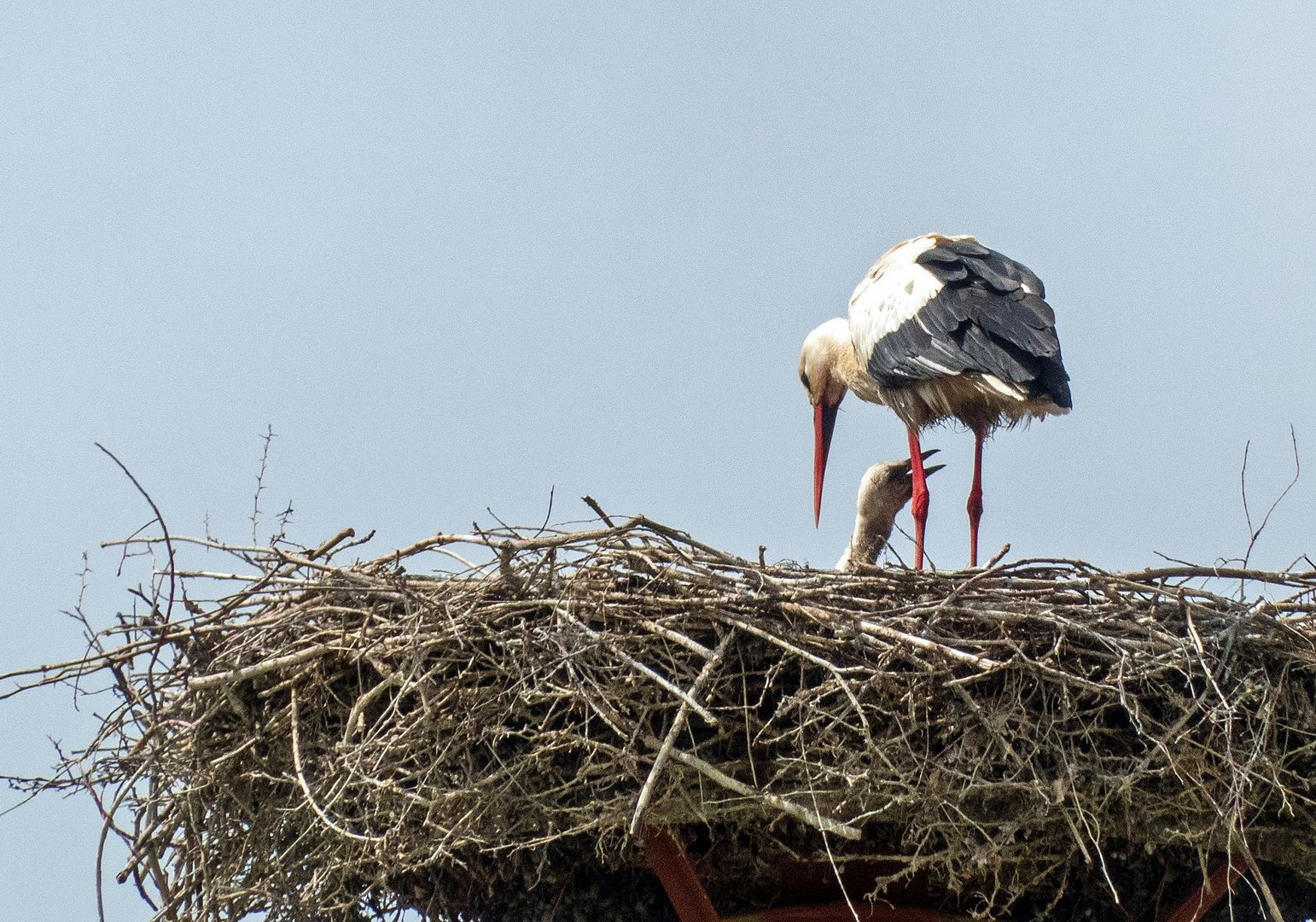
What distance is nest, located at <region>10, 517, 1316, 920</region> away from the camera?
12.0 ft

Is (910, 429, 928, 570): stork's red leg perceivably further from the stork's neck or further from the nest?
the nest

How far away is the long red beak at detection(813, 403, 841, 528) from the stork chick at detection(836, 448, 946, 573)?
3.78 feet

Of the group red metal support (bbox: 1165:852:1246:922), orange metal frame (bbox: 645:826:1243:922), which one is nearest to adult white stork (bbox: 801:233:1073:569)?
orange metal frame (bbox: 645:826:1243:922)

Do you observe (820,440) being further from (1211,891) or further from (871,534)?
(1211,891)

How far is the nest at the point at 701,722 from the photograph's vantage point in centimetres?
367

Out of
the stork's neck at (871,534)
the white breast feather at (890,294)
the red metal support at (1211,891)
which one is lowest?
the red metal support at (1211,891)

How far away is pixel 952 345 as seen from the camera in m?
5.91

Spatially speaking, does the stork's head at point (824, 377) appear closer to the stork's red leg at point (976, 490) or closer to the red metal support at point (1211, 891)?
the stork's red leg at point (976, 490)

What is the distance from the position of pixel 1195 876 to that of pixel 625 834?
1.37 m

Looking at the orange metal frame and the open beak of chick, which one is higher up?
the open beak of chick

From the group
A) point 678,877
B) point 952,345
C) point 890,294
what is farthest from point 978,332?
point 678,877

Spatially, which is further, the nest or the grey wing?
the grey wing

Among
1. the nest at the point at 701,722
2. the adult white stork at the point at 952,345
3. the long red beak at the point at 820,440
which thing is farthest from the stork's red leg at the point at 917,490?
the nest at the point at 701,722

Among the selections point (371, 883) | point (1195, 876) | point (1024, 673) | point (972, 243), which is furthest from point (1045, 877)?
point (972, 243)
